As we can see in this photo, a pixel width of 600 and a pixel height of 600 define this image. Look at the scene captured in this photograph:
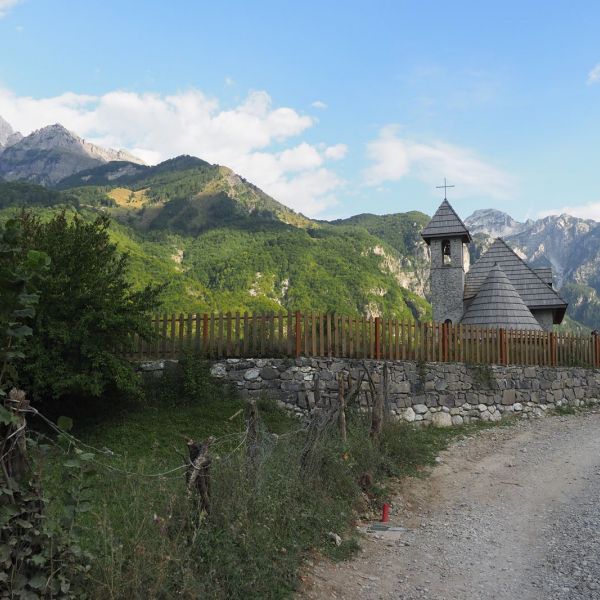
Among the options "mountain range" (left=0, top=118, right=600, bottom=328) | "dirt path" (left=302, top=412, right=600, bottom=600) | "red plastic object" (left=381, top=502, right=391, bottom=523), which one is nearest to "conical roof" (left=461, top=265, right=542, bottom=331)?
"dirt path" (left=302, top=412, right=600, bottom=600)

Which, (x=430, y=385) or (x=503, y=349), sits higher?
(x=503, y=349)

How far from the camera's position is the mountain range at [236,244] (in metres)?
67.7

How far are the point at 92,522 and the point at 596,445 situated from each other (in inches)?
424

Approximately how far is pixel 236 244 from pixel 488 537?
81.6 meters

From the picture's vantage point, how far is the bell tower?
1010 inches

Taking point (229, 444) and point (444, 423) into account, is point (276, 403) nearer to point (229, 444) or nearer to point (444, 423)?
point (229, 444)

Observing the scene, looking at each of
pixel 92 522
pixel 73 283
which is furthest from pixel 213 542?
pixel 73 283

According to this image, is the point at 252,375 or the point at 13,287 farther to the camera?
the point at 252,375

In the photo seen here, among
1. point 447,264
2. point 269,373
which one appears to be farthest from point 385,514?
point 447,264

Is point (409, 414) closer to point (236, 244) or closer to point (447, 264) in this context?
point (447, 264)

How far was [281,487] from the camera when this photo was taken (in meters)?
6.35

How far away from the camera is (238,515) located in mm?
5254

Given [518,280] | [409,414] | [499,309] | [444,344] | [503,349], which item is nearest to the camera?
[409,414]

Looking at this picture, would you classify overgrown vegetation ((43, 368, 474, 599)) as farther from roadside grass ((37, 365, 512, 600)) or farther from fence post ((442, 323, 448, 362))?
fence post ((442, 323, 448, 362))
